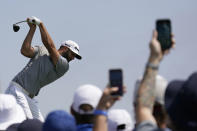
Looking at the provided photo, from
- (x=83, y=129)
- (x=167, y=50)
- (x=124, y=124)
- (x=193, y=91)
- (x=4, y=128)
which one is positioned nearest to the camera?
(x=193, y=91)

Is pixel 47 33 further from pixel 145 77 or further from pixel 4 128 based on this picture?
pixel 145 77

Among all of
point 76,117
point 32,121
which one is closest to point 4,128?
point 32,121

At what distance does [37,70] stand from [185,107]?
7281 millimetres

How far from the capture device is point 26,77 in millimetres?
11844

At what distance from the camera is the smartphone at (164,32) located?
518 cm

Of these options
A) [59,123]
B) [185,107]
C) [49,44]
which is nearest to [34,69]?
[49,44]

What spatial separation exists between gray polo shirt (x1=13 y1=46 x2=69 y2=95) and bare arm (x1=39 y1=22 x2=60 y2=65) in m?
0.11

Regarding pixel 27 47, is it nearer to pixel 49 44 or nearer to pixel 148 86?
pixel 49 44

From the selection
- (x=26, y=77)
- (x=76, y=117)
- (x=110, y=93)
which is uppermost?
(x=110, y=93)

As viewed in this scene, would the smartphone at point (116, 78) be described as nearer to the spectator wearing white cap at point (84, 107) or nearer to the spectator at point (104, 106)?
the spectator at point (104, 106)

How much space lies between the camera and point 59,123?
593cm

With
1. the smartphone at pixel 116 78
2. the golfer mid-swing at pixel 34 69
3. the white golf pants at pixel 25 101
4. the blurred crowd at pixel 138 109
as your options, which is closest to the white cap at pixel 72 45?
the golfer mid-swing at pixel 34 69

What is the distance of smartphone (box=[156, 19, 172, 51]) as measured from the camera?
5.18 m

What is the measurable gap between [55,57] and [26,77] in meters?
0.67
